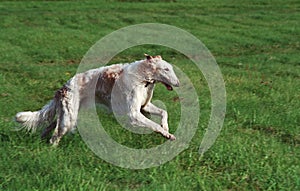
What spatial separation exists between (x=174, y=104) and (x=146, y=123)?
324cm

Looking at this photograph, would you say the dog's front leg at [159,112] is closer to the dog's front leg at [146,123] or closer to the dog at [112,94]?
the dog at [112,94]

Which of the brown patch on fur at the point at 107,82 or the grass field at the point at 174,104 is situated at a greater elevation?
the brown patch on fur at the point at 107,82

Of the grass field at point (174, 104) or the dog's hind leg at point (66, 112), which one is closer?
the grass field at point (174, 104)

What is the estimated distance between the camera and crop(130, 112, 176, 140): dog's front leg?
732cm

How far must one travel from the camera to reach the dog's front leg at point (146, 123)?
7324 mm

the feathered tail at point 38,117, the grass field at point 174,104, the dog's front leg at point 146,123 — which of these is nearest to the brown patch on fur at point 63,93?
the feathered tail at point 38,117

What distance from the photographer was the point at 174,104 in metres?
10.6

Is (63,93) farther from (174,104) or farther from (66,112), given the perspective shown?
(174,104)

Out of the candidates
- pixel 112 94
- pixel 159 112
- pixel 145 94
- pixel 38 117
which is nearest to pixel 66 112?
pixel 38 117

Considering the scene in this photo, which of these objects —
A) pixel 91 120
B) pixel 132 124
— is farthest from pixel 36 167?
pixel 91 120

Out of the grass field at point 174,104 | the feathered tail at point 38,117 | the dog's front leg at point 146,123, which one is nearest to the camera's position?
the grass field at point 174,104

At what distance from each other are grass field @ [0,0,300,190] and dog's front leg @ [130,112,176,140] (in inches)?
8.9

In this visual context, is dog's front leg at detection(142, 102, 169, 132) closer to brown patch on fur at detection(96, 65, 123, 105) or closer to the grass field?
the grass field

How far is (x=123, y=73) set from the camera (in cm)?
784
